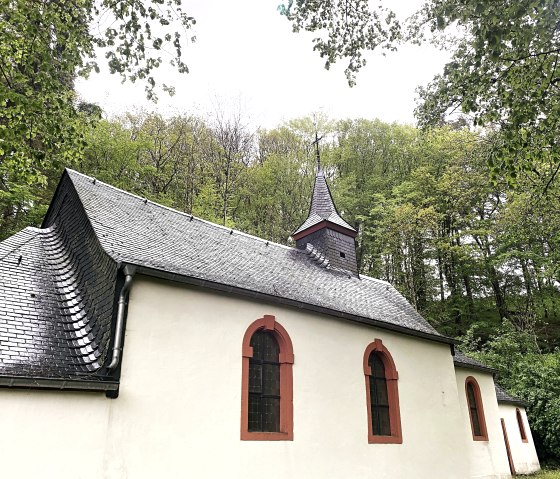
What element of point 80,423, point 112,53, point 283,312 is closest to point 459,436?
point 283,312

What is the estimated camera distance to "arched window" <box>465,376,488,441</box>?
13789 mm

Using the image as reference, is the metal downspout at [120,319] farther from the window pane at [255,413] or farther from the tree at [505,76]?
the tree at [505,76]

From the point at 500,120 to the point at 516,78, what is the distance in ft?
2.93

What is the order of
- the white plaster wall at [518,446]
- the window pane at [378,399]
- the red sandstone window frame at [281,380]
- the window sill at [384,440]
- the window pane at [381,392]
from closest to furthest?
the red sandstone window frame at [281,380]
the window sill at [384,440]
the window pane at [378,399]
the window pane at [381,392]
the white plaster wall at [518,446]

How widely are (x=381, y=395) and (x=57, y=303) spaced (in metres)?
7.55

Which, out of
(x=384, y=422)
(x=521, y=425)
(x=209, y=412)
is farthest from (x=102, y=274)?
(x=521, y=425)

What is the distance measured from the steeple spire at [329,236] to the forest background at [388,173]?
475cm

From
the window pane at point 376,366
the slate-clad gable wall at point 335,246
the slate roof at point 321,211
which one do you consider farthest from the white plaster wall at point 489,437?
the slate roof at point 321,211

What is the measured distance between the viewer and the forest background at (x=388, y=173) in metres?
6.76

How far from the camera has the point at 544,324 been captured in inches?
977

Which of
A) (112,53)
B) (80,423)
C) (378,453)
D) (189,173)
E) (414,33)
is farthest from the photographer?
(189,173)

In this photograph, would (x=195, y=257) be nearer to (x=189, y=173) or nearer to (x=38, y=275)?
(x=38, y=275)

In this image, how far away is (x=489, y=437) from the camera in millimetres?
13922

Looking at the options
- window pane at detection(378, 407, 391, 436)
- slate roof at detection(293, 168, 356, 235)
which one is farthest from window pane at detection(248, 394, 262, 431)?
slate roof at detection(293, 168, 356, 235)
